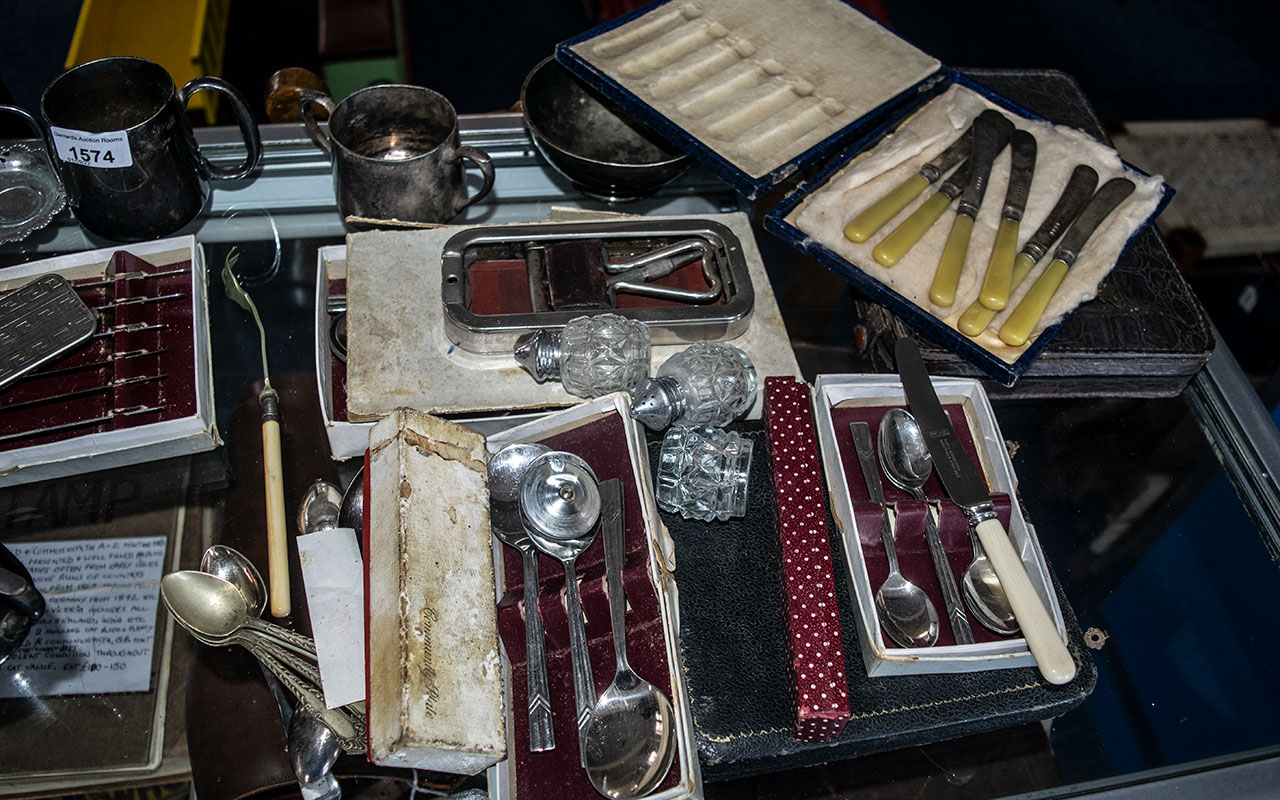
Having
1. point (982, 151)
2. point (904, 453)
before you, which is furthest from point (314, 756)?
point (982, 151)

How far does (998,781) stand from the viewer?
38.6 inches

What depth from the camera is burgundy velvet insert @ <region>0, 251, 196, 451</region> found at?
1.06 metres

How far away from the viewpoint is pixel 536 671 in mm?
912

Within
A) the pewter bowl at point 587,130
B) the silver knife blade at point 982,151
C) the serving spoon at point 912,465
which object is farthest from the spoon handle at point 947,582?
the pewter bowl at point 587,130

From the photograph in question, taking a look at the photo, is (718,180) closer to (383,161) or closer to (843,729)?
(383,161)

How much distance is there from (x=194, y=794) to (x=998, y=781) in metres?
0.81

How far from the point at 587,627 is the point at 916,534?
380mm

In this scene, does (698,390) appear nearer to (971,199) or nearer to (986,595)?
(986,595)

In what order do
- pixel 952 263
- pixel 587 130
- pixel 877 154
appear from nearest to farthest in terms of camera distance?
1. pixel 952 263
2. pixel 877 154
3. pixel 587 130

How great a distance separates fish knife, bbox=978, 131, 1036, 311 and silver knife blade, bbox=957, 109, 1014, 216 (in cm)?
2

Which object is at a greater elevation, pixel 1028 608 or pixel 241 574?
pixel 1028 608

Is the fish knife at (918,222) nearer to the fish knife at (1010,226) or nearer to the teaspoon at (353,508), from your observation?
the fish knife at (1010,226)

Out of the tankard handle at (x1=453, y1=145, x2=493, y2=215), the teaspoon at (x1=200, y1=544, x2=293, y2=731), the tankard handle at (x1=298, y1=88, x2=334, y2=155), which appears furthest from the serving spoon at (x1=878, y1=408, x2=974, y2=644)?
the tankard handle at (x1=298, y1=88, x2=334, y2=155)

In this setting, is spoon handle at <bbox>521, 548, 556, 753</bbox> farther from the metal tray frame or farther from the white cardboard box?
the white cardboard box
